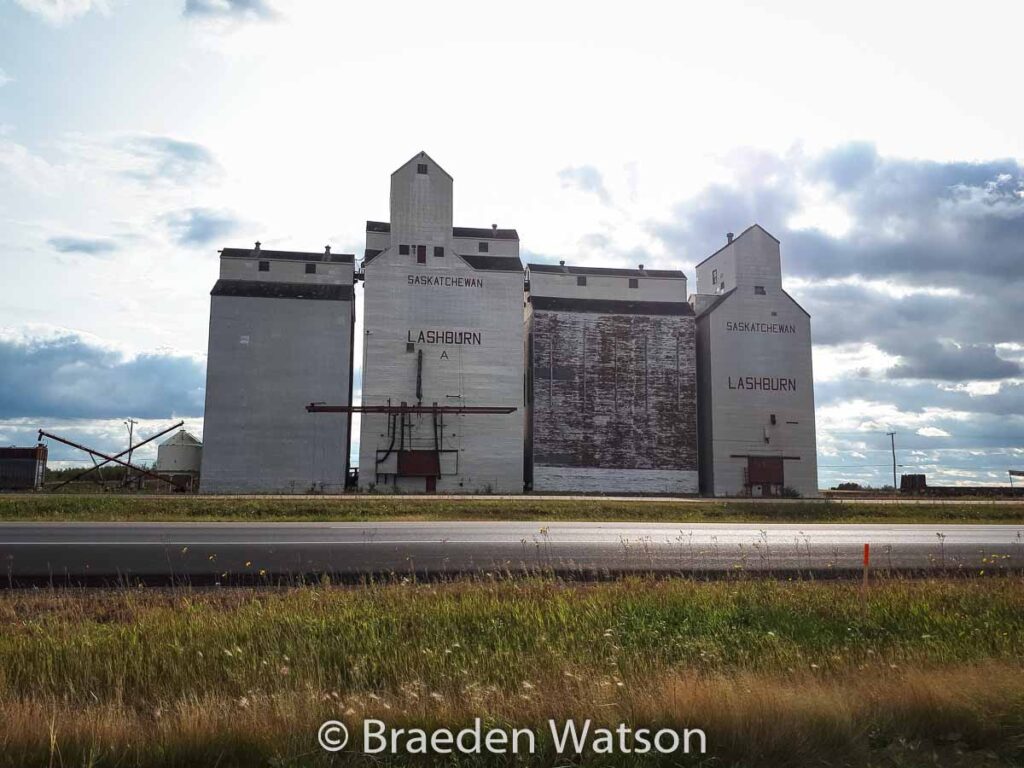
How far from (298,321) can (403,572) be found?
3700cm

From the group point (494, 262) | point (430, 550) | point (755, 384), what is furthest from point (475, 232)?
point (430, 550)

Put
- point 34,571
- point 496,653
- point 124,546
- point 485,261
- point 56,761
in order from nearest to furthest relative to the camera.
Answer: point 56,761, point 496,653, point 34,571, point 124,546, point 485,261

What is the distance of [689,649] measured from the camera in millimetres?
7891

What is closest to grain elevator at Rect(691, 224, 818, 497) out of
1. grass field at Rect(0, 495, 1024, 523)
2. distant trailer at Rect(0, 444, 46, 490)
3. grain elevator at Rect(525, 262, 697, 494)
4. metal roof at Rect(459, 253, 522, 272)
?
grain elevator at Rect(525, 262, 697, 494)

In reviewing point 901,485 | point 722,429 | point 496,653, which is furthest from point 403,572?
point 901,485

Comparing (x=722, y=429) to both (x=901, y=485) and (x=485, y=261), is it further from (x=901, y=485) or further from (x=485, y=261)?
(x=901, y=485)

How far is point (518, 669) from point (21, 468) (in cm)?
5109

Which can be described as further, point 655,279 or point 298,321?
point 655,279

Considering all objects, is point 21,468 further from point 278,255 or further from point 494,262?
point 494,262

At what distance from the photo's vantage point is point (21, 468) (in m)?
47.7
